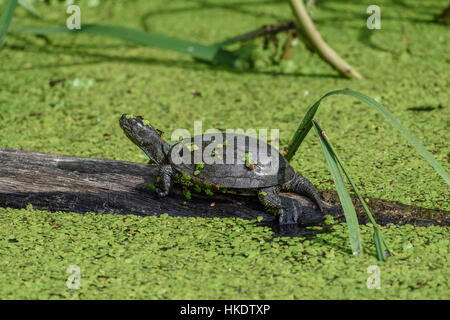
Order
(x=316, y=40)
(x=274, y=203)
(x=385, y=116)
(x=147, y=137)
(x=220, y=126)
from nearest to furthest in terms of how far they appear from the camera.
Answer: (x=385, y=116) → (x=274, y=203) → (x=147, y=137) → (x=220, y=126) → (x=316, y=40)

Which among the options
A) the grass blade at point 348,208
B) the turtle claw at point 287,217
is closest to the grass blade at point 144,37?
the turtle claw at point 287,217

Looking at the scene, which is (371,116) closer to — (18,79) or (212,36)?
(212,36)

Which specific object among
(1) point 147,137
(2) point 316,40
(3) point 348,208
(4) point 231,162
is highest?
(2) point 316,40

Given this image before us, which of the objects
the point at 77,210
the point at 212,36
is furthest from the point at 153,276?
the point at 212,36

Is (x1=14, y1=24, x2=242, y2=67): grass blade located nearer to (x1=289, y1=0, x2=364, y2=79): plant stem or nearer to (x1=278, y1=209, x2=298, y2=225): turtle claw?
(x1=289, y1=0, x2=364, y2=79): plant stem

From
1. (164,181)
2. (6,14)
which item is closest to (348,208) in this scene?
(164,181)

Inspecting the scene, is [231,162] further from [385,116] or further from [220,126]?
[220,126]
